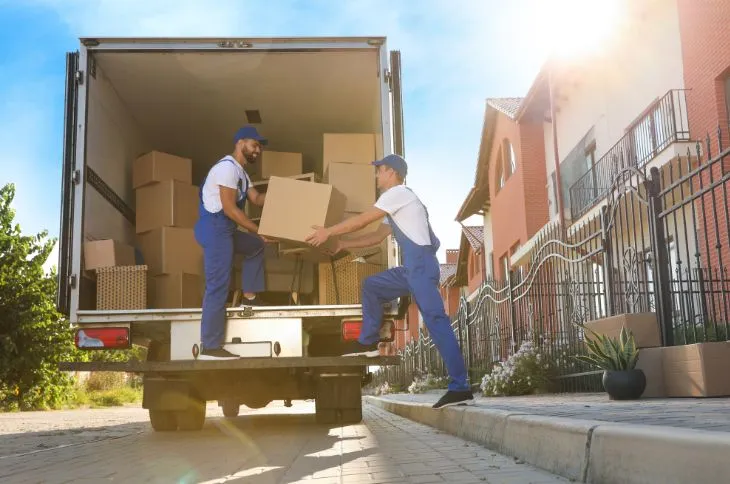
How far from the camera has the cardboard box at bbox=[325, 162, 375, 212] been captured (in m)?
8.41

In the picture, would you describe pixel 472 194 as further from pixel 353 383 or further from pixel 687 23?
pixel 353 383

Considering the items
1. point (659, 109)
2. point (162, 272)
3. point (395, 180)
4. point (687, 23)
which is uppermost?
point (687, 23)

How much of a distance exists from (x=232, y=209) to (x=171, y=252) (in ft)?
5.23

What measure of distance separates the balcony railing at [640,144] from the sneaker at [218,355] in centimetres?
792

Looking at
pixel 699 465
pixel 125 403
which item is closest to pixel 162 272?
pixel 699 465

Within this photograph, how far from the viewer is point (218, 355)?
22.2ft

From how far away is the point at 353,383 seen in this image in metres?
7.75

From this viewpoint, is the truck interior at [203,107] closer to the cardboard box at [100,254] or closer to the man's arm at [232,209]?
the cardboard box at [100,254]

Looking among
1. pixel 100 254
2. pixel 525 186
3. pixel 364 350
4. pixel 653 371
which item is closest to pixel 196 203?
pixel 100 254

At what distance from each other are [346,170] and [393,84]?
126 centimetres

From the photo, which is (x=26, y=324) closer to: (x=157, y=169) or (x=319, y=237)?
(x=157, y=169)

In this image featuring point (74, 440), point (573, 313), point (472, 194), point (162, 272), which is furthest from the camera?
point (472, 194)

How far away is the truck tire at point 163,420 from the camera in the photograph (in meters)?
7.68

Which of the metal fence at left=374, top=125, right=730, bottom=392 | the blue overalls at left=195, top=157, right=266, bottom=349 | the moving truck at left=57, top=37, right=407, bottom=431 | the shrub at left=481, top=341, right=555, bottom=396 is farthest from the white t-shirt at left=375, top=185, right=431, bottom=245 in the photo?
the shrub at left=481, top=341, right=555, bottom=396
